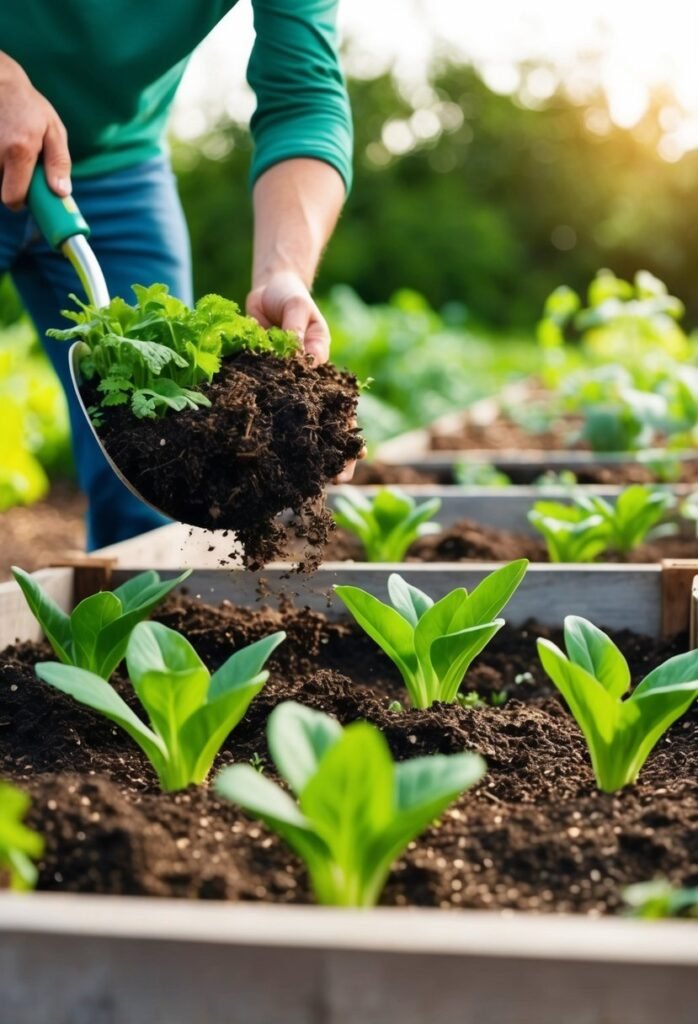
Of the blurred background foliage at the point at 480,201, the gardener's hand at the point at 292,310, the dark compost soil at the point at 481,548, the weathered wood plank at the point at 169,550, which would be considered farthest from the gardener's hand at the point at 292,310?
the blurred background foliage at the point at 480,201

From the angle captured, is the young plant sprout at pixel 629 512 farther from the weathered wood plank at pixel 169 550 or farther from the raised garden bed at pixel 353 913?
the weathered wood plank at pixel 169 550

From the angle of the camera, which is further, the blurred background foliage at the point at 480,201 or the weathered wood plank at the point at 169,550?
the blurred background foliage at the point at 480,201

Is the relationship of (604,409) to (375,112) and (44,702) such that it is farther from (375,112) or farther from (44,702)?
(375,112)

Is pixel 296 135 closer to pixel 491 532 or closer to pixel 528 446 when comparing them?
pixel 491 532

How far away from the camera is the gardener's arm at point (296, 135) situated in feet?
9.63

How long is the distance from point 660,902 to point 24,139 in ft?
6.34

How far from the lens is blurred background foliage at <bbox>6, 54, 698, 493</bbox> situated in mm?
23609

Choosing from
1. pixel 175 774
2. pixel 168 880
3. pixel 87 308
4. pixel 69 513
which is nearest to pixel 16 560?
pixel 69 513

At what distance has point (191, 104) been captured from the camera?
26.2 meters

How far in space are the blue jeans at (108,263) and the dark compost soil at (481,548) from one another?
0.62 m

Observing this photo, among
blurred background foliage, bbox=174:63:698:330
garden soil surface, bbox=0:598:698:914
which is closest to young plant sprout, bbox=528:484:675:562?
garden soil surface, bbox=0:598:698:914

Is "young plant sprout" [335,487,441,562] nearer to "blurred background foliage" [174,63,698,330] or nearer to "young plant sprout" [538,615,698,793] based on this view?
"young plant sprout" [538,615,698,793]

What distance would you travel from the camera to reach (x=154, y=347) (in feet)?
7.11

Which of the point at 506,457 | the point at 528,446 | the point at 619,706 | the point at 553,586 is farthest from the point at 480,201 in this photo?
the point at 619,706
